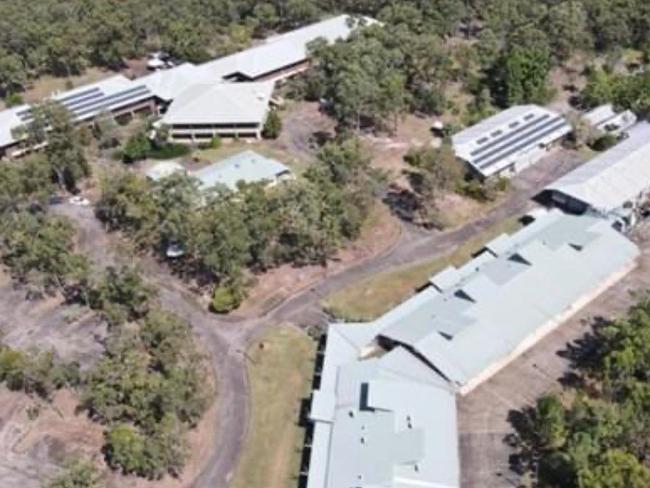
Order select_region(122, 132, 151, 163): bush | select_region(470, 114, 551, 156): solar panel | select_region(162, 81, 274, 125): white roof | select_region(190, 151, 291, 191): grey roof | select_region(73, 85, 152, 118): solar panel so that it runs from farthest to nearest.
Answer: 1. select_region(73, 85, 152, 118): solar panel
2. select_region(162, 81, 274, 125): white roof
3. select_region(122, 132, 151, 163): bush
4. select_region(470, 114, 551, 156): solar panel
5. select_region(190, 151, 291, 191): grey roof

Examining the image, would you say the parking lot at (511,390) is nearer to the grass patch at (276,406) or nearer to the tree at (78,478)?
the grass patch at (276,406)

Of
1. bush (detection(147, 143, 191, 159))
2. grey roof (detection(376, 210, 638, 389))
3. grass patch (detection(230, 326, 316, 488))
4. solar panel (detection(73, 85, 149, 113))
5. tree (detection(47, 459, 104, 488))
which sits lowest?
bush (detection(147, 143, 191, 159))

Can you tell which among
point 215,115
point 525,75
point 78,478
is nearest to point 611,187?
point 525,75

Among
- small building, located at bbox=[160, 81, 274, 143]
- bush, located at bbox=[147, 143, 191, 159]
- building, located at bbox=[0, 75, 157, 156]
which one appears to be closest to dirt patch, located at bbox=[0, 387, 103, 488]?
bush, located at bbox=[147, 143, 191, 159]

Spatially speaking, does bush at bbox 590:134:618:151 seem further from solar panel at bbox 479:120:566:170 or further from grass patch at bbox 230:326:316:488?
grass patch at bbox 230:326:316:488

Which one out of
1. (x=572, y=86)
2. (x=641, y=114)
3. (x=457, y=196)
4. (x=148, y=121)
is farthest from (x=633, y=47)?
(x=148, y=121)

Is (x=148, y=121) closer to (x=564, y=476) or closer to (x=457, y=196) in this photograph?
(x=457, y=196)
